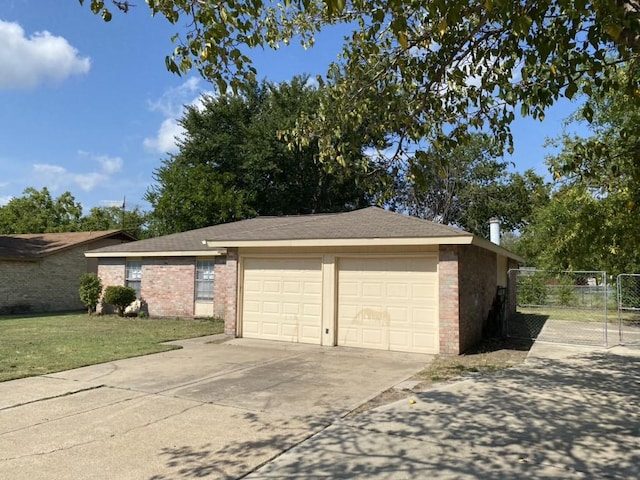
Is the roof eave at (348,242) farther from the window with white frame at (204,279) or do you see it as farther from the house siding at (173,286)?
the window with white frame at (204,279)

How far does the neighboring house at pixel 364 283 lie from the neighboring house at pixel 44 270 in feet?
43.7

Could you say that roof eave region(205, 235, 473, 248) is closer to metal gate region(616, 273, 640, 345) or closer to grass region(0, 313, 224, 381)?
grass region(0, 313, 224, 381)

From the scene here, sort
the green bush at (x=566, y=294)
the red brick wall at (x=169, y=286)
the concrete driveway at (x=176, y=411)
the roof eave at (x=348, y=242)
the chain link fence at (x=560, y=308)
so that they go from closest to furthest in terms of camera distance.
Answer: the concrete driveway at (x=176, y=411)
the roof eave at (x=348, y=242)
the chain link fence at (x=560, y=308)
the red brick wall at (x=169, y=286)
the green bush at (x=566, y=294)

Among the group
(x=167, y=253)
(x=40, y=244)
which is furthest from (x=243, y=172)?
(x=167, y=253)

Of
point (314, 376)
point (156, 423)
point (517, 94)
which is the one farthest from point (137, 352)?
point (517, 94)

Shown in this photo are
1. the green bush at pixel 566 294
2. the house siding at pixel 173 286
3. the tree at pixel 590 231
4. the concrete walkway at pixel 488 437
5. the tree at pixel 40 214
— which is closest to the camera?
the concrete walkway at pixel 488 437

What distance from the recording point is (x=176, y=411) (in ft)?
19.6

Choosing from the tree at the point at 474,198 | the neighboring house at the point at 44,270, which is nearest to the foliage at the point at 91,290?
the neighboring house at the point at 44,270

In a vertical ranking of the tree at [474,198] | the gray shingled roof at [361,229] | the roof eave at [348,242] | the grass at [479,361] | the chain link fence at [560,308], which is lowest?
the grass at [479,361]

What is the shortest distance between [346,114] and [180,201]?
22.6 meters

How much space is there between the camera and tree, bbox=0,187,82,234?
45219mm

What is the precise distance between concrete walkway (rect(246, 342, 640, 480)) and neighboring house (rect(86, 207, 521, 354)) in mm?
2895

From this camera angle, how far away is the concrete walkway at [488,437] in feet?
14.0

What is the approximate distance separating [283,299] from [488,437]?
7.56 metres
